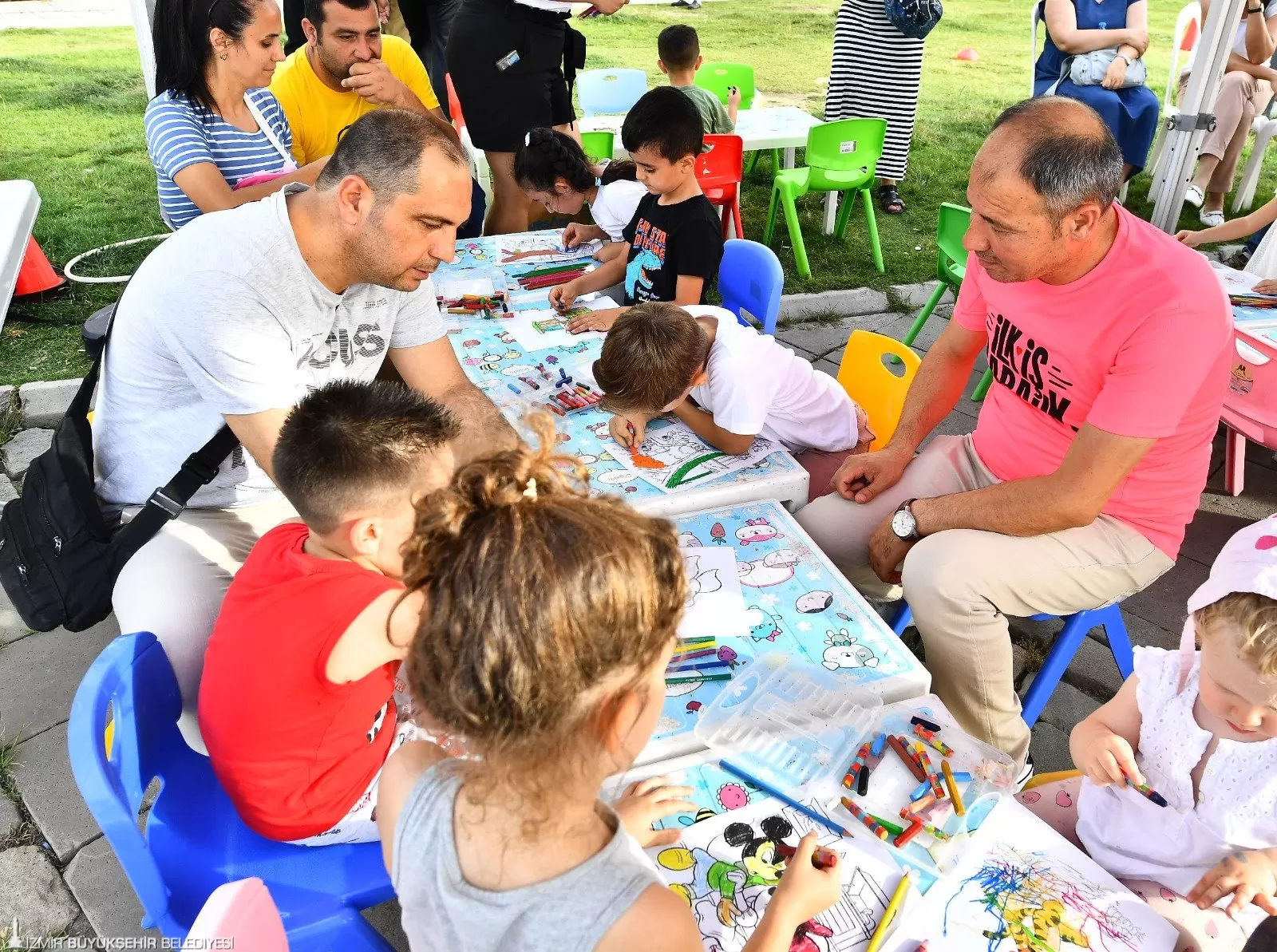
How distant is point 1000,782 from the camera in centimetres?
146

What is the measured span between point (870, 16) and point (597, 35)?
20.9 feet

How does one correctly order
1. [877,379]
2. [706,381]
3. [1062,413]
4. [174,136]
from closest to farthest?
[1062,413] → [706,381] → [174,136] → [877,379]

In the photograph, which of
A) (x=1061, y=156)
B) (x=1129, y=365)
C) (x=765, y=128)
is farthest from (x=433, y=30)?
(x=1129, y=365)

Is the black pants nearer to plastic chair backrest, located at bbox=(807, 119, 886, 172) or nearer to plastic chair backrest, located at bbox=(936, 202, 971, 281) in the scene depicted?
plastic chair backrest, located at bbox=(807, 119, 886, 172)

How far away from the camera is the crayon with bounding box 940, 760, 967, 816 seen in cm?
141

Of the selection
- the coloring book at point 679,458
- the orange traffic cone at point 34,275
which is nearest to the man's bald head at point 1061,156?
the coloring book at point 679,458

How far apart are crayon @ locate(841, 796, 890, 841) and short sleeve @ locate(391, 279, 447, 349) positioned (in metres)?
1.64

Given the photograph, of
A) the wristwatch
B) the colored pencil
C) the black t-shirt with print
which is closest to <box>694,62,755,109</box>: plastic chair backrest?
the black t-shirt with print

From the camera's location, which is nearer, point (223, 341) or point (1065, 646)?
point (223, 341)

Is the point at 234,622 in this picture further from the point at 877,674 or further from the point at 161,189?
the point at 161,189

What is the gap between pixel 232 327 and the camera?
6.54 ft

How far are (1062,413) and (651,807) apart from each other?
145 cm

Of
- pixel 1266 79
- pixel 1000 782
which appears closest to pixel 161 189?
pixel 1000 782

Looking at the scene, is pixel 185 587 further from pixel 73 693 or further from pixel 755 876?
pixel 755 876
